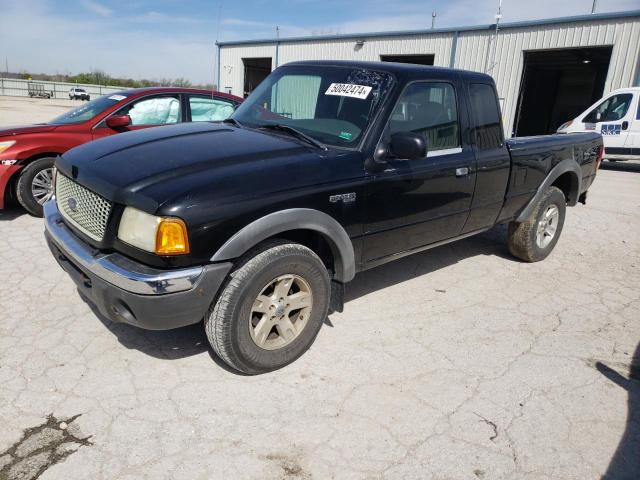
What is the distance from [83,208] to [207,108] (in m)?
3.92

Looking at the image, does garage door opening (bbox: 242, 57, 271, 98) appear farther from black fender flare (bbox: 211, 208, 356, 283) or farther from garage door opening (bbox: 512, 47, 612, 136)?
black fender flare (bbox: 211, 208, 356, 283)

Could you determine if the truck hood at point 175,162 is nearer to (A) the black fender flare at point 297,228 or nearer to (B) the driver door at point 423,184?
(A) the black fender flare at point 297,228

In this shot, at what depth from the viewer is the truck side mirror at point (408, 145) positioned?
307cm

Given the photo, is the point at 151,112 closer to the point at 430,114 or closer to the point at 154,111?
the point at 154,111

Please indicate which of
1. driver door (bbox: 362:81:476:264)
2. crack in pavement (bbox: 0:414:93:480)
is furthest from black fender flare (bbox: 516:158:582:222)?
crack in pavement (bbox: 0:414:93:480)

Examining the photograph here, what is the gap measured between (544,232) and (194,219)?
4.21 m

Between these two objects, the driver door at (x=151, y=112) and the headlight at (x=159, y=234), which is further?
the driver door at (x=151, y=112)

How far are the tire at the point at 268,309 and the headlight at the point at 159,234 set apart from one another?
0.36m

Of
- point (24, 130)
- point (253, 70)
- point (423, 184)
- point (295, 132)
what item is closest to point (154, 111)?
point (24, 130)

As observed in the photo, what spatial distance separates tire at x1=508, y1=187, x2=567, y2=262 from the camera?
5016mm

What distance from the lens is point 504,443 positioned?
8.23 ft

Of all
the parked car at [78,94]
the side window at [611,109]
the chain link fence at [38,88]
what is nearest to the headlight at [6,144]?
the side window at [611,109]

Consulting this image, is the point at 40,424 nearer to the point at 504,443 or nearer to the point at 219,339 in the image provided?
the point at 219,339

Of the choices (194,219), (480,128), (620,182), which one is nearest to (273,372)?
(194,219)
